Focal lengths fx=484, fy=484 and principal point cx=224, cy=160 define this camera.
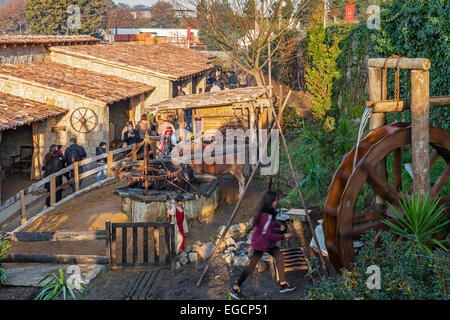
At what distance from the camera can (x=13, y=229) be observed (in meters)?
11.2

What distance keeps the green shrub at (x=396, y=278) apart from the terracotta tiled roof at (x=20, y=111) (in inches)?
427

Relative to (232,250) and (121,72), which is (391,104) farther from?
(121,72)

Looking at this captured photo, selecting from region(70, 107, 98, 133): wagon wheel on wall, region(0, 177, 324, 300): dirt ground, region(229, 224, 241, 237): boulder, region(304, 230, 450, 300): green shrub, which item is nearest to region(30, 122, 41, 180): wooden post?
region(70, 107, 98, 133): wagon wheel on wall

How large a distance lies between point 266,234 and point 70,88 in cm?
1259

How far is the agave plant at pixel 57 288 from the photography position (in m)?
6.96

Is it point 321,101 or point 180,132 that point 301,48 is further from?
point 180,132

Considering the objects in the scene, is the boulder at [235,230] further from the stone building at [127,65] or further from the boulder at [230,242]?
the stone building at [127,65]

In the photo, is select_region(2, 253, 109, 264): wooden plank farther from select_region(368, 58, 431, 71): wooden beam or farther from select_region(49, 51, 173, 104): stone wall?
select_region(49, 51, 173, 104): stone wall

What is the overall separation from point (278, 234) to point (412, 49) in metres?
5.59

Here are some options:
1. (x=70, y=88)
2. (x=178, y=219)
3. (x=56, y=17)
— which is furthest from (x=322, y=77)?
(x=56, y=17)

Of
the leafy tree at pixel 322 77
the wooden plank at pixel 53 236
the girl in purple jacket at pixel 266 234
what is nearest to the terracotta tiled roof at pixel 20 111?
the wooden plank at pixel 53 236

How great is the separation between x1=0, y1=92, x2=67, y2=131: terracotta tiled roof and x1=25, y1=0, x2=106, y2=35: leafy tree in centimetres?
3887

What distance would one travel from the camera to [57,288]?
7.10 m

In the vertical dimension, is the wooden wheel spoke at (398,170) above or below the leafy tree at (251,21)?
below
